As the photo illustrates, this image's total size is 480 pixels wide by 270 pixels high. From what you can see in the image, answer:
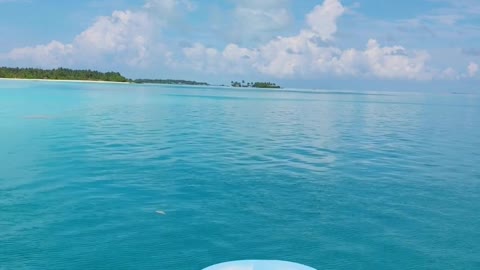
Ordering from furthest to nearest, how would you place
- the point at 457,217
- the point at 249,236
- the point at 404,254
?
the point at 457,217 < the point at 249,236 < the point at 404,254

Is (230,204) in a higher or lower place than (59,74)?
lower

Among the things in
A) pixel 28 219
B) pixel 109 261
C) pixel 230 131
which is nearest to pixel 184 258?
pixel 109 261

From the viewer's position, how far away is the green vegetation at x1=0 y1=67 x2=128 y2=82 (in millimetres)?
93062

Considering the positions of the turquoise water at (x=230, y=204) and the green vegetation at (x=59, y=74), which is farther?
the green vegetation at (x=59, y=74)

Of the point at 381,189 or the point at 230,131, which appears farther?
the point at 230,131

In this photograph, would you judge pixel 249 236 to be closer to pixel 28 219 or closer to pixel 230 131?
pixel 28 219

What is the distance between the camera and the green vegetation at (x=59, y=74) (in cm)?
9306

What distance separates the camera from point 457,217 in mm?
7293

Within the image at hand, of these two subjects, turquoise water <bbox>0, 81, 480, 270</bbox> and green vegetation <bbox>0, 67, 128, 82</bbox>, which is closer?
turquoise water <bbox>0, 81, 480, 270</bbox>

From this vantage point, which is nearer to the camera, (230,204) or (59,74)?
(230,204)

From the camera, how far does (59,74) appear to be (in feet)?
334

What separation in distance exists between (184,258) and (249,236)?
1.11 metres

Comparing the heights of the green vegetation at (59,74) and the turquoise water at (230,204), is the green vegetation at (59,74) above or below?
above

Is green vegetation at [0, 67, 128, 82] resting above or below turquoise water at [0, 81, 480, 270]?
above
